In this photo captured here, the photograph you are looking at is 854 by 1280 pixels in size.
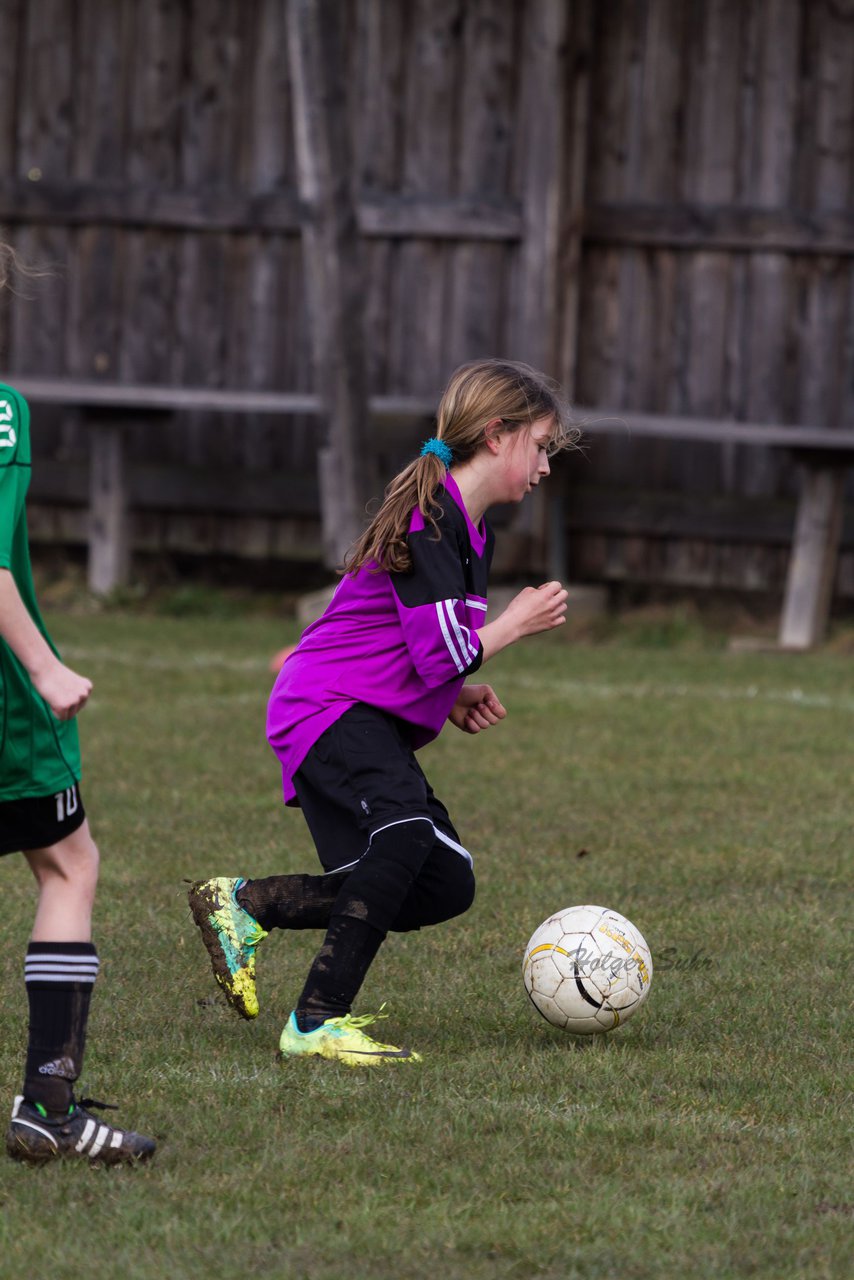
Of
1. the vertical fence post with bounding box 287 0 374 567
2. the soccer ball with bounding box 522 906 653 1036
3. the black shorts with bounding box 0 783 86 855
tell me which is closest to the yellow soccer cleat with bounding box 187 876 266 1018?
the soccer ball with bounding box 522 906 653 1036

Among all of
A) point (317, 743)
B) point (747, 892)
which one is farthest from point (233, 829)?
point (317, 743)

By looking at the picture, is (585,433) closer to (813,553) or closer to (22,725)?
(813,553)

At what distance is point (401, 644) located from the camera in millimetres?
4020

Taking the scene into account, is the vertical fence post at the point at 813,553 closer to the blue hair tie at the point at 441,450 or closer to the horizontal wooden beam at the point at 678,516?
the horizontal wooden beam at the point at 678,516

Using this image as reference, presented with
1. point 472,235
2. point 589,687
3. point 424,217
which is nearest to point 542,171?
point 472,235

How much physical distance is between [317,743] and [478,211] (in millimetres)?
7658

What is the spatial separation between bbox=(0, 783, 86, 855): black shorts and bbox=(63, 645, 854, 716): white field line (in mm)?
5471

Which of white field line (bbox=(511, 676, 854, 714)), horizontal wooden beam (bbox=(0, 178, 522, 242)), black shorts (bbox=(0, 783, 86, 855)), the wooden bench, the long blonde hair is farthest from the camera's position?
horizontal wooden beam (bbox=(0, 178, 522, 242))

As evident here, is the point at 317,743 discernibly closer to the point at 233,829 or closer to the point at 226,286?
the point at 233,829

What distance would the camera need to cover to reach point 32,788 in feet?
10.3

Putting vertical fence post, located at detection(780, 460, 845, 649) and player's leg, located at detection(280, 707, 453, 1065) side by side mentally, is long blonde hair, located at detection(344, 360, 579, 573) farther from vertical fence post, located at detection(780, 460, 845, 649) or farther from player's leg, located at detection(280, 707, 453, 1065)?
vertical fence post, located at detection(780, 460, 845, 649)

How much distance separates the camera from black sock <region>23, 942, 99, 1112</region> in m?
3.20

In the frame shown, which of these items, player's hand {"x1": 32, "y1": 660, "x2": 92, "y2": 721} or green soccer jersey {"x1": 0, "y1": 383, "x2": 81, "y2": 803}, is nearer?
player's hand {"x1": 32, "y1": 660, "x2": 92, "y2": 721}

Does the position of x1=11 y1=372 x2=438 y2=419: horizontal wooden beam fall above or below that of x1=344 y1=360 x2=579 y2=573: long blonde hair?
below
